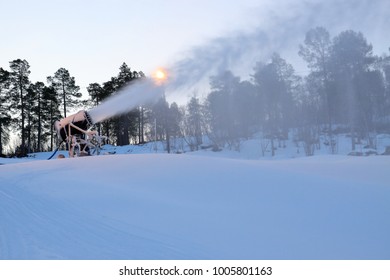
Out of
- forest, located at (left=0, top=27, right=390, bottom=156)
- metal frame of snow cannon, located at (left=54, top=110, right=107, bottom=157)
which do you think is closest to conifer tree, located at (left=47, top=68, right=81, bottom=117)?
forest, located at (left=0, top=27, right=390, bottom=156)

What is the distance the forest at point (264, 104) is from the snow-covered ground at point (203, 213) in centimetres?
3180

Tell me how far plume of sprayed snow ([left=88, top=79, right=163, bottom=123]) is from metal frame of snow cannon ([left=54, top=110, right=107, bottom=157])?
61cm

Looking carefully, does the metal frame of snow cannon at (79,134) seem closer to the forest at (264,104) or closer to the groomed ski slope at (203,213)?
the groomed ski slope at (203,213)

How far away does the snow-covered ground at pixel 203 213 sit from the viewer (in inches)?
186

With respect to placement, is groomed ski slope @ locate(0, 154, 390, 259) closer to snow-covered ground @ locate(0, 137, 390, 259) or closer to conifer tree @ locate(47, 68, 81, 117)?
snow-covered ground @ locate(0, 137, 390, 259)

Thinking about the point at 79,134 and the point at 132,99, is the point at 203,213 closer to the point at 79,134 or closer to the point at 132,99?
the point at 132,99

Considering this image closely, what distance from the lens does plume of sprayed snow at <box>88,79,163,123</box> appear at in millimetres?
15211

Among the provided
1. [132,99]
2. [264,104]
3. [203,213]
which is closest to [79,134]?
[132,99]

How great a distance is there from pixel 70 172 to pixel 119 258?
25.4 ft

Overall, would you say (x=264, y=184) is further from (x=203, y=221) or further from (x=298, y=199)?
(x=203, y=221)

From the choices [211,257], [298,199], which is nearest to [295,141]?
[298,199]

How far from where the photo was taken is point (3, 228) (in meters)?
5.46

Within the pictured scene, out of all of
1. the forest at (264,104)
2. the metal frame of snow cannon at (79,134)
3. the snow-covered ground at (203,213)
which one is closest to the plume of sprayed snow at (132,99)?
the metal frame of snow cannon at (79,134)
